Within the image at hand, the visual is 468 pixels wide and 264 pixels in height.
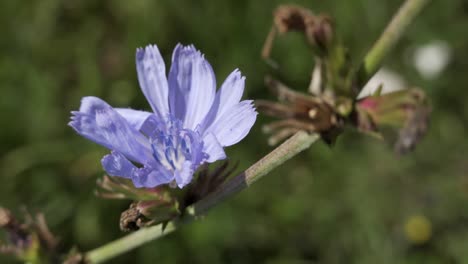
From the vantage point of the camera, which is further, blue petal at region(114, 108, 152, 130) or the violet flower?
blue petal at region(114, 108, 152, 130)

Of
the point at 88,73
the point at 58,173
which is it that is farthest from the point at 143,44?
the point at 58,173

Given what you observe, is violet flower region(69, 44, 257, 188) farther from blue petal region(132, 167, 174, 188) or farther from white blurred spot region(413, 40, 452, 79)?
white blurred spot region(413, 40, 452, 79)

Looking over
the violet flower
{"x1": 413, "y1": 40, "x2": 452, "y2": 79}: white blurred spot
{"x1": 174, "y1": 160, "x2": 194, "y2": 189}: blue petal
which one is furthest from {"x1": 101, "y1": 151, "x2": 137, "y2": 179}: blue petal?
{"x1": 413, "y1": 40, "x2": 452, "y2": 79}: white blurred spot

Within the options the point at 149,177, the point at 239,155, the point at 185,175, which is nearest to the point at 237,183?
the point at 185,175

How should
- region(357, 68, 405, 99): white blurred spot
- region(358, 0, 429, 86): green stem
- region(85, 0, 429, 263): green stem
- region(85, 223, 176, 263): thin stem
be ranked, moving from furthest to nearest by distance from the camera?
region(357, 68, 405, 99): white blurred spot, region(358, 0, 429, 86): green stem, region(85, 223, 176, 263): thin stem, region(85, 0, 429, 263): green stem

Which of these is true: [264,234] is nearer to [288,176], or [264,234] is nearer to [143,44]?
[288,176]

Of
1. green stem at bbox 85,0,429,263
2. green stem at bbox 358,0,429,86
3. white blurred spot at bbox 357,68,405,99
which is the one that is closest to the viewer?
green stem at bbox 85,0,429,263

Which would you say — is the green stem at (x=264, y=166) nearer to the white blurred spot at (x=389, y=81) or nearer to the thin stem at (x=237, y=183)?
the thin stem at (x=237, y=183)
